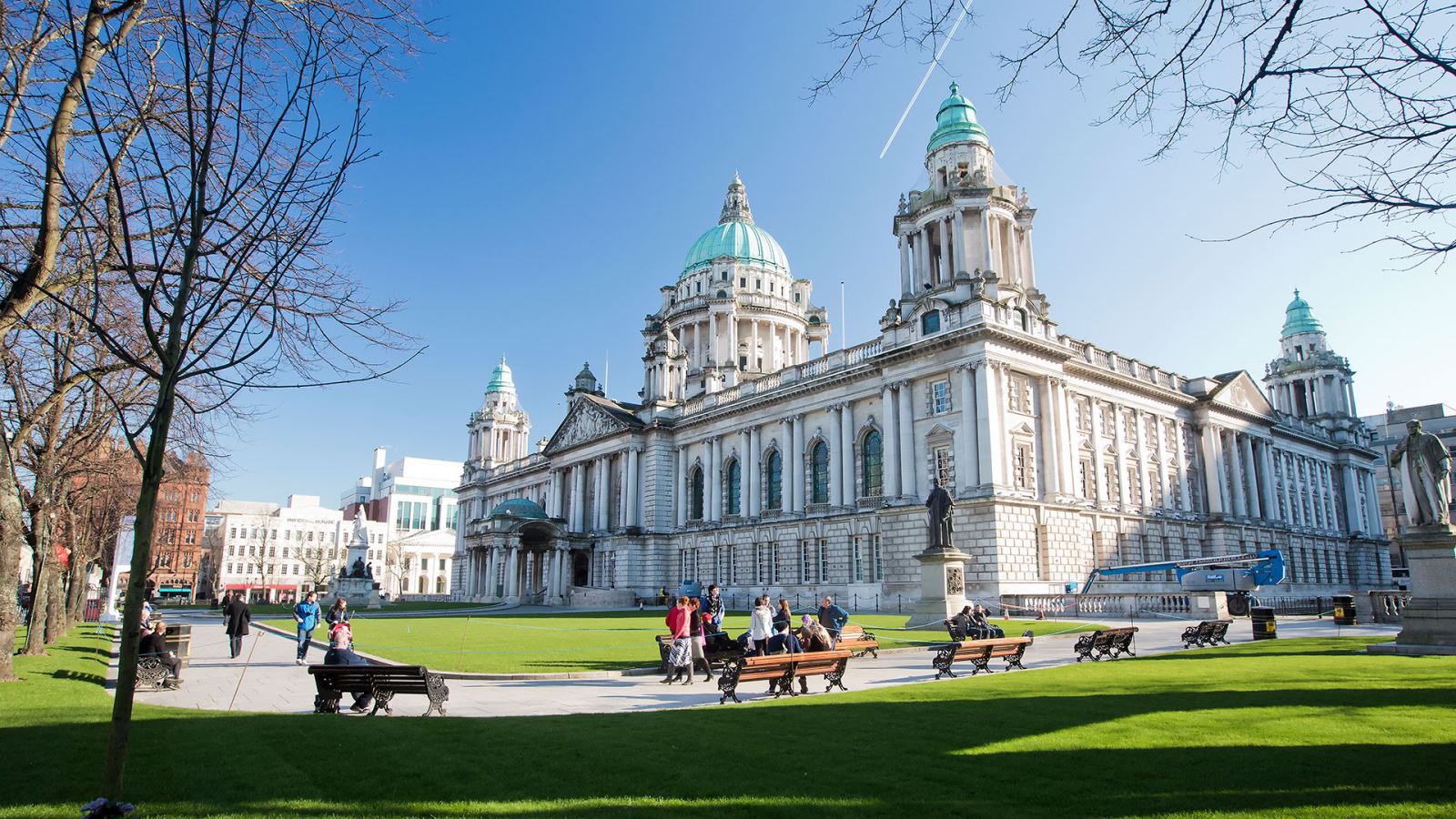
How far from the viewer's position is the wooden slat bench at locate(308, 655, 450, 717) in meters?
12.6

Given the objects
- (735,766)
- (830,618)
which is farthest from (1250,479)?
(735,766)

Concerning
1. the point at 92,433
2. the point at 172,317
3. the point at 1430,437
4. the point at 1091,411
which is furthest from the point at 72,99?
the point at 1091,411

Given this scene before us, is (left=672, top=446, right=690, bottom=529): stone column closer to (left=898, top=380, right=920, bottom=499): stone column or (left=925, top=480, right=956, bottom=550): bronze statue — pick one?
(left=898, top=380, right=920, bottom=499): stone column

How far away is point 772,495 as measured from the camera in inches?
2271

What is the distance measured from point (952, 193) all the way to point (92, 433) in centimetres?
4103

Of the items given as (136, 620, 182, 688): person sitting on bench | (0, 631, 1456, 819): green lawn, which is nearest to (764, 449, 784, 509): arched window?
(136, 620, 182, 688): person sitting on bench

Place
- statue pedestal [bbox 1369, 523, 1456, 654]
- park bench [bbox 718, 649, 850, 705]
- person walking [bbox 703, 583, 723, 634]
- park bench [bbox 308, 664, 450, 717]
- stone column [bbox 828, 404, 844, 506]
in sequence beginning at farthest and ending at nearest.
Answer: stone column [bbox 828, 404, 844, 506], person walking [bbox 703, 583, 723, 634], statue pedestal [bbox 1369, 523, 1456, 654], park bench [bbox 718, 649, 850, 705], park bench [bbox 308, 664, 450, 717]

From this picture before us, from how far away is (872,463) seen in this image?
5022cm

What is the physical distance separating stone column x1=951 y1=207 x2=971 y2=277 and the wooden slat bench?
40856 mm

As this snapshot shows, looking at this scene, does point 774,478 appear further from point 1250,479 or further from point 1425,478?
point 1425,478

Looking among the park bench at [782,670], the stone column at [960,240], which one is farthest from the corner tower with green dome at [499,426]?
the park bench at [782,670]

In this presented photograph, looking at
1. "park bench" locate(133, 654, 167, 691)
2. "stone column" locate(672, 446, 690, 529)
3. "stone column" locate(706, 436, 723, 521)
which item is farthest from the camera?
"stone column" locate(672, 446, 690, 529)

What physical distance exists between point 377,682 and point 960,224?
4242cm

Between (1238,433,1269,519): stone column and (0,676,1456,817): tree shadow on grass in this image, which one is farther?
(1238,433,1269,519): stone column
